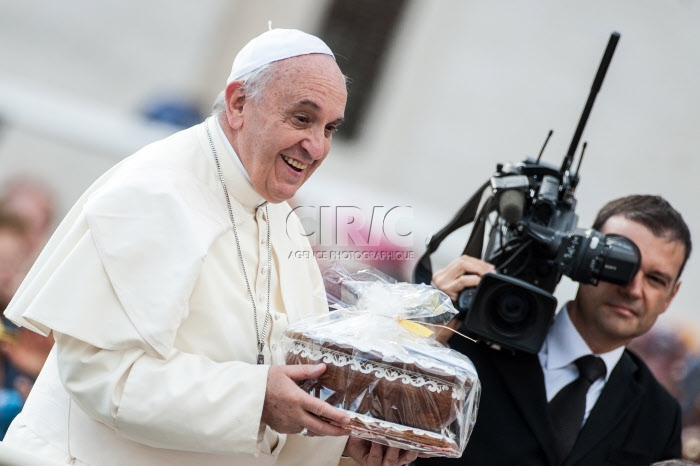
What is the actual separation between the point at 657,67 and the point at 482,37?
148cm

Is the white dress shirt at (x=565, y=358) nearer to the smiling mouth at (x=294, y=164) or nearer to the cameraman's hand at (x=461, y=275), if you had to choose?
the cameraman's hand at (x=461, y=275)

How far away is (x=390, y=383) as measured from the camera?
245 centimetres

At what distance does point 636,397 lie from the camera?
3.47m

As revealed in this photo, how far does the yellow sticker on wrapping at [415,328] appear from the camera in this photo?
265cm

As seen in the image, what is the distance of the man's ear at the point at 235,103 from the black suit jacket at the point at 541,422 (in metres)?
1.16

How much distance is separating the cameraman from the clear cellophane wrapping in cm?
75

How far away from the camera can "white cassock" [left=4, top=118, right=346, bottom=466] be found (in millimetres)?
2441

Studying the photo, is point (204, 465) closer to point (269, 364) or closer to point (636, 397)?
point (269, 364)

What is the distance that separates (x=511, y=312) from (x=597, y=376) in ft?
1.48

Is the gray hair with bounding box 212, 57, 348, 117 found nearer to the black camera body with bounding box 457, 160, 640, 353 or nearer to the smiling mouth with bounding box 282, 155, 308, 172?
the smiling mouth with bounding box 282, 155, 308, 172

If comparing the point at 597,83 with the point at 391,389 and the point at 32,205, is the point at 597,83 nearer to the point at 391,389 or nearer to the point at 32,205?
the point at 391,389

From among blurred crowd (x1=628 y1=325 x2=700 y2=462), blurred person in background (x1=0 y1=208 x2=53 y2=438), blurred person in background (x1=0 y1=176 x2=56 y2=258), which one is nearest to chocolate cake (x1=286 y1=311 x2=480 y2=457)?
blurred person in background (x1=0 y1=208 x2=53 y2=438)

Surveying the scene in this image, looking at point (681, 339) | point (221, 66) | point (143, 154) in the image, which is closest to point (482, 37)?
point (221, 66)

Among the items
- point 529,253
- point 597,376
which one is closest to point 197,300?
point 529,253
